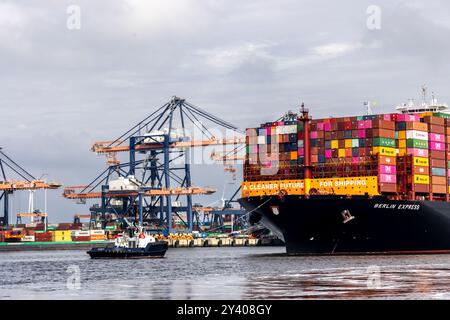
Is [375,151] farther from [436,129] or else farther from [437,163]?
[436,129]

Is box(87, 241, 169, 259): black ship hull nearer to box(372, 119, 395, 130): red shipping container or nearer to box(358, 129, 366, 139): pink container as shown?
box(358, 129, 366, 139): pink container

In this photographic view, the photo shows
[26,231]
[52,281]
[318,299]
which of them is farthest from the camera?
[26,231]

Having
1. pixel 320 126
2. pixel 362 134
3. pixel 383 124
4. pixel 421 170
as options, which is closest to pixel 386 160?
pixel 362 134

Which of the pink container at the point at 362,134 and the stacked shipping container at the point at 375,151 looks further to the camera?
the pink container at the point at 362,134

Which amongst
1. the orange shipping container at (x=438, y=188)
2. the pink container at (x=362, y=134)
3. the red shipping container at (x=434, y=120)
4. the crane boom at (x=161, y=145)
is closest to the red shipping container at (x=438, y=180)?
the orange shipping container at (x=438, y=188)

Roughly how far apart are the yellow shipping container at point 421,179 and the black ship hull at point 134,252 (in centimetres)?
2863

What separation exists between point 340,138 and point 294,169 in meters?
5.50

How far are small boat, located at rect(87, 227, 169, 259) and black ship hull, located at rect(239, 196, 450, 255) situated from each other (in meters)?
14.9

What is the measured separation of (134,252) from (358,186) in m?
25.2

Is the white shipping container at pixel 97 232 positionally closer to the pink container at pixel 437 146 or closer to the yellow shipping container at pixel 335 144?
the yellow shipping container at pixel 335 144

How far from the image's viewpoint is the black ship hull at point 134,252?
93.1 metres
